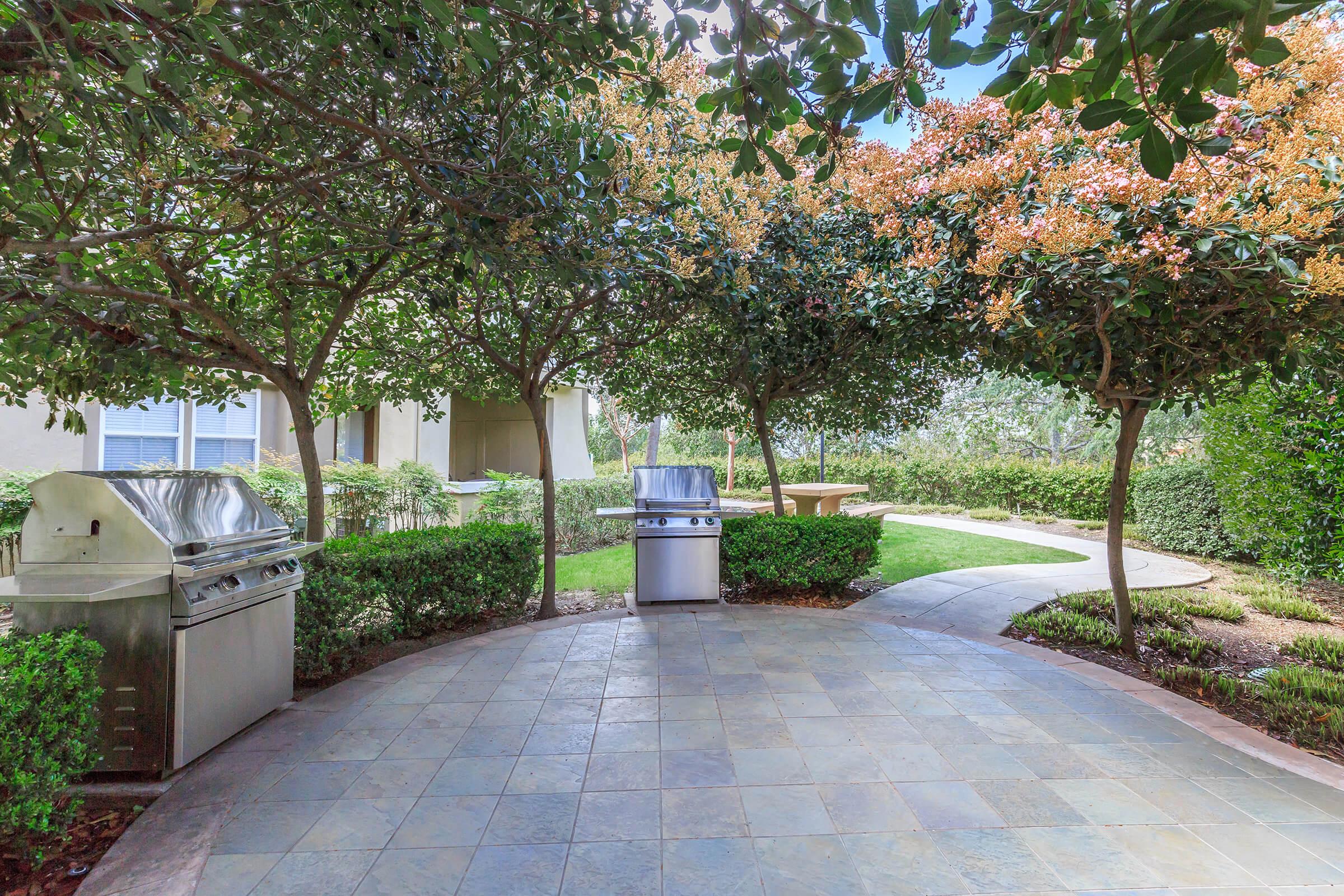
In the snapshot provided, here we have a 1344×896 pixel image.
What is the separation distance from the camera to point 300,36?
268 cm

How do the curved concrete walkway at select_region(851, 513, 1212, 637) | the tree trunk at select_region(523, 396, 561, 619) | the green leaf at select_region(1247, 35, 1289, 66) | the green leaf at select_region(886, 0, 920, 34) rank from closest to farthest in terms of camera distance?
the green leaf at select_region(1247, 35, 1289, 66), the green leaf at select_region(886, 0, 920, 34), the curved concrete walkway at select_region(851, 513, 1212, 637), the tree trunk at select_region(523, 396, 561, 619)

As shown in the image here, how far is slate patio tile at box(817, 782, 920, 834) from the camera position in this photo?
104 inches

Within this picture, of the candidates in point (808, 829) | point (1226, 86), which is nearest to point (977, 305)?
point (1226, 86)

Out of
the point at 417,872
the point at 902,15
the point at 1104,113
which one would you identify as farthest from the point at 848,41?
the point at 417,872

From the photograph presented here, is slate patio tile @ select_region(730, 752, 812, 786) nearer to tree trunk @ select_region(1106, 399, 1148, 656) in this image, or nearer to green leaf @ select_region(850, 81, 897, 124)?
green leaf @ select_region(850, 81, 897, 124)

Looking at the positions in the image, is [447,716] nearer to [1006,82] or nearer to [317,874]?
[317,874]

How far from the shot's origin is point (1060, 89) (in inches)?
61.4

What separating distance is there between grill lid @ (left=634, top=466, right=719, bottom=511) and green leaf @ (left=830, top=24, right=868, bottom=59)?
480 cm

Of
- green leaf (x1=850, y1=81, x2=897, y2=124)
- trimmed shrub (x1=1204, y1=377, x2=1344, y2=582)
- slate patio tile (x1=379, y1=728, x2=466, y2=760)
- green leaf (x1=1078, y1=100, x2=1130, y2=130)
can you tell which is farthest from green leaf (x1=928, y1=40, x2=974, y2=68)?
trimmed shrub (x1=1204, y1=377, x2=1344, y2=582)

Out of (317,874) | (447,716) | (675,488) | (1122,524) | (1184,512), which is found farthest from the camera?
(1184,512)

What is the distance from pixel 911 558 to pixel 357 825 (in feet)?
27.2

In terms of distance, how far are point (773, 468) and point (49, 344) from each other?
6.44 meters

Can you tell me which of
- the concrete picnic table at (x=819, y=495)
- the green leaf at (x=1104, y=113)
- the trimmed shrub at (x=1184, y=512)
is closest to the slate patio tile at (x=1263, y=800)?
the green leaf at (x=1104, y=113)

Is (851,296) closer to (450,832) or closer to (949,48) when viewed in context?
(949,48)
